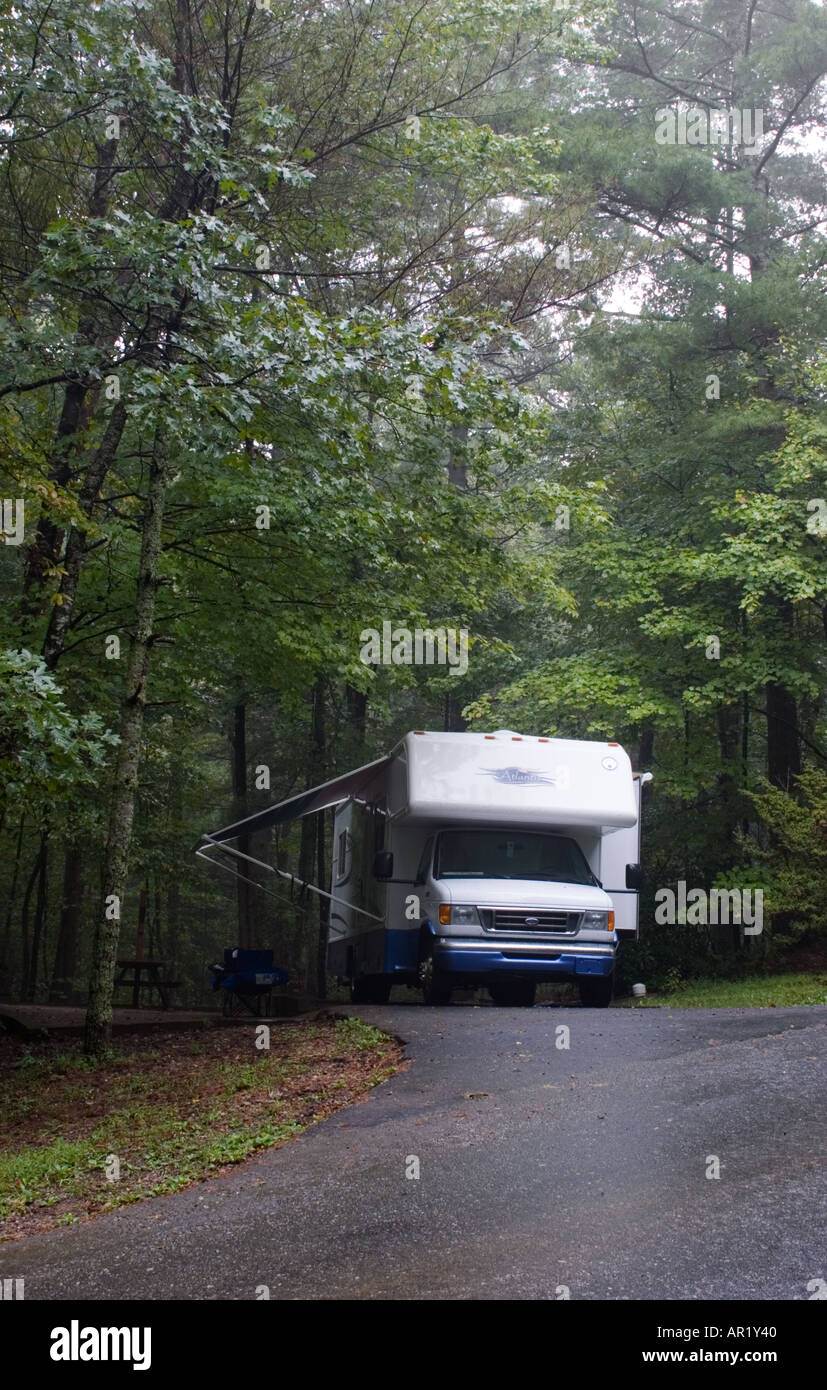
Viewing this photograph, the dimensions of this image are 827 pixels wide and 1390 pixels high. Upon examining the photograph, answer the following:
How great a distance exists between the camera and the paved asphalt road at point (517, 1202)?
184 inches

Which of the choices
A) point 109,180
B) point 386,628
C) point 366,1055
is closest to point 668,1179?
point 366,1055

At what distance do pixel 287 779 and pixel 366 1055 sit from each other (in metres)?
21.6

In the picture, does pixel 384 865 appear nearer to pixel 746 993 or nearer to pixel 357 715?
pixel 746 993

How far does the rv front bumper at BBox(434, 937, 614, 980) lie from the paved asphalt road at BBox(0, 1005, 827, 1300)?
417 cm

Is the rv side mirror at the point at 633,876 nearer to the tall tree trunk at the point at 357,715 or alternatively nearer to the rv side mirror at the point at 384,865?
the rv side mirror at the point at 384,865

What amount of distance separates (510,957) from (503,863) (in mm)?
1300

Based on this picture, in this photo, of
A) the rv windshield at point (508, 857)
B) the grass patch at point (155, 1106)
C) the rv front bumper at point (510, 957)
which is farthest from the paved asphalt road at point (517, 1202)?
the rv windshield at point (508, 857)

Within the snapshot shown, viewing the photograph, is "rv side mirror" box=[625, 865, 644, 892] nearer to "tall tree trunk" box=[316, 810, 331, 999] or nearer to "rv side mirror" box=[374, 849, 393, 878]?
"rv side mirror" box=[374, 849, 393, 878]

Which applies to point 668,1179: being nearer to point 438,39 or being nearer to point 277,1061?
point 277,1061

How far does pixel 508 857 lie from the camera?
46.7 feet

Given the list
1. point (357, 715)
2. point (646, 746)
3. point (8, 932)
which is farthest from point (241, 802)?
point (646, 746)

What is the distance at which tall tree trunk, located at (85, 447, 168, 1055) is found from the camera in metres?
11.5

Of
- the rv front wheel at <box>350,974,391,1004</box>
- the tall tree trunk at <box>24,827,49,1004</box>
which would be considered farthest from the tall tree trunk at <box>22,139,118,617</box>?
the tall tree trunk at <box>24,827,49,1004</box>
